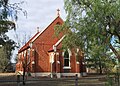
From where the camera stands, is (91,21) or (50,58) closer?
(91,21)

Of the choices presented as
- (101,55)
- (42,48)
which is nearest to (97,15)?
(101,55)

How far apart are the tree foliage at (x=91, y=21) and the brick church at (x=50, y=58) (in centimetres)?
1265

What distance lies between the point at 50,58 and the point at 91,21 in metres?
21.4

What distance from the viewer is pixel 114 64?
8828 millimetres

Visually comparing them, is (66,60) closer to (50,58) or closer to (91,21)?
(50,58)

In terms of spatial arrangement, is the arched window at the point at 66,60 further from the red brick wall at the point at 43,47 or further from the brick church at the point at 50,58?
the red brick wall at the point at 43,47

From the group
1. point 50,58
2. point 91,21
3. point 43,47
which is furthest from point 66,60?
point 91,21

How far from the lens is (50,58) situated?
49.2 m

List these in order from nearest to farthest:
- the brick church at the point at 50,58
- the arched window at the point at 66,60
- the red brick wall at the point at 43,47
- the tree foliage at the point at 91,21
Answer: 1. the tree foliage at the point at 91,21
2. the brick church at the point at 50,58
3. the arched window at the point at 66,60
4. the red brick wall at the point at 43,47

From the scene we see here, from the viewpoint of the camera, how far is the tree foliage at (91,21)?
27453 millimetres

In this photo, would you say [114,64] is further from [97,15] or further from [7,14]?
[97,15]

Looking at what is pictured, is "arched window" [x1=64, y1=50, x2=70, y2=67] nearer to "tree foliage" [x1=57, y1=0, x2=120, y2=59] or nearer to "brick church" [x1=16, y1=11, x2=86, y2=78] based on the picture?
"brick church" [x1=16, y1=11, x2=86, y2=78]

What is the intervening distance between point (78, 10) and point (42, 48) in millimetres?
19034

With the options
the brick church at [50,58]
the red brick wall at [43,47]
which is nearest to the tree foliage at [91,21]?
the brick church at [50,58]
